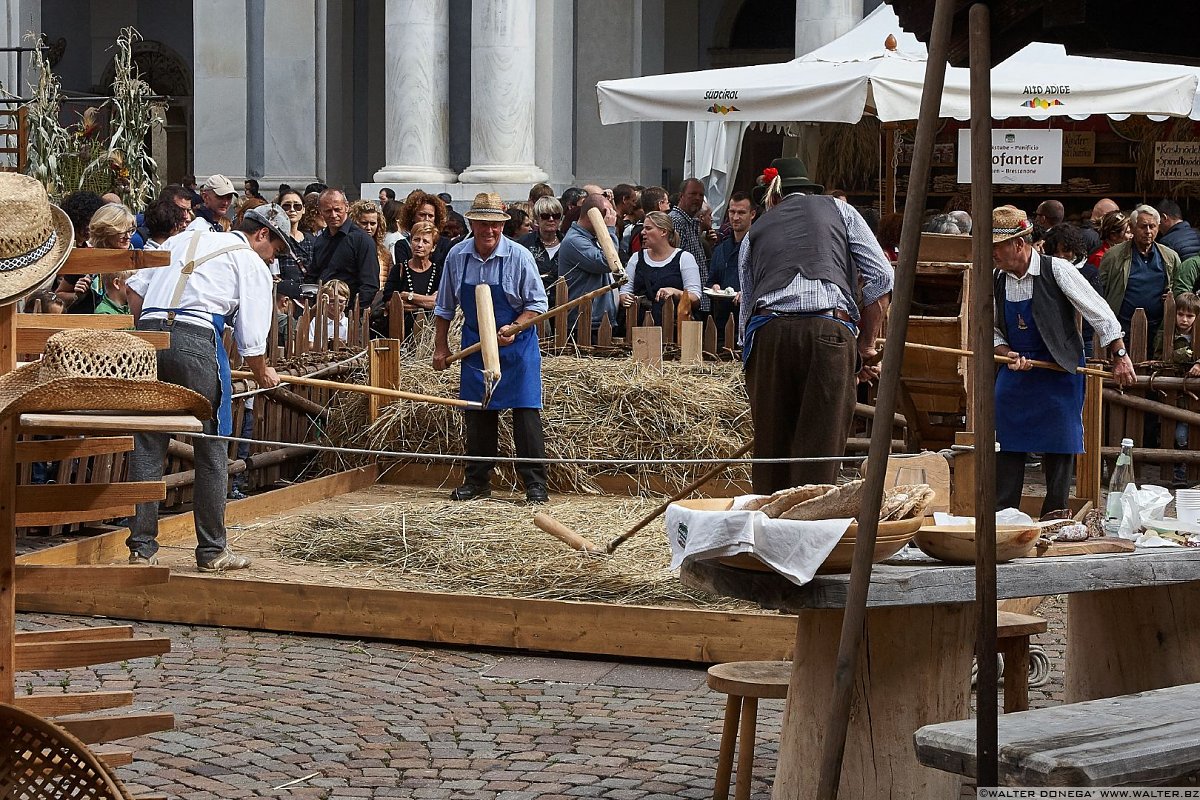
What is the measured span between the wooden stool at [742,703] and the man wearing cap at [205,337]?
3.71 m

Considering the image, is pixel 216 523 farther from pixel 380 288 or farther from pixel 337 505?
pixel 380 288

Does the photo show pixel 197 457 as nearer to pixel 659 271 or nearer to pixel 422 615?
pixel 422 615

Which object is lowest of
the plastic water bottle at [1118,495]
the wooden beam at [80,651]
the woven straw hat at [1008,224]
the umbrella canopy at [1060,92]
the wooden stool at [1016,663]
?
the wooden stool at [1016,663]

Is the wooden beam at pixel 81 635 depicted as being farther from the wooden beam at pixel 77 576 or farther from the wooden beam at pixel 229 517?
the wooden beam at pixel 229 517

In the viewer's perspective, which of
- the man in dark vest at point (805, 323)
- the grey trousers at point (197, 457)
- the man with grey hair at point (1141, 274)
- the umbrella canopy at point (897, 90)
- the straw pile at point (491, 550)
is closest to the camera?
the man in dark vest at point (805, 323)

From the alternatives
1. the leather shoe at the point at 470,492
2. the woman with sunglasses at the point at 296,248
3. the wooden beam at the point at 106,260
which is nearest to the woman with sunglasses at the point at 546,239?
the woman with sunglasses at the point at 296,248

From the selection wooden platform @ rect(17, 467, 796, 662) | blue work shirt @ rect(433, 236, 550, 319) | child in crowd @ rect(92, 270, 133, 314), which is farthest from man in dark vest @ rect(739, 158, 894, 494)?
child in crowd @ rect(92, 270, 133, 314)

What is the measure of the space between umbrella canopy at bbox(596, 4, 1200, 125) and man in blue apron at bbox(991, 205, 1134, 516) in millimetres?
3362

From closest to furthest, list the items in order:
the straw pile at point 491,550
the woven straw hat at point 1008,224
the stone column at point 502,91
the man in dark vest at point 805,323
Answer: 1. the man in dark vest at point 805,323
2. the straw pile at point 491,550
3. the woven straw hat at point 1008,224
4. the stone column at point 502,91

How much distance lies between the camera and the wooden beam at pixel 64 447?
4.63 m

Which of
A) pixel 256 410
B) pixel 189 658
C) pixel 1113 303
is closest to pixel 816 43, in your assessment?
pixel 1113 303

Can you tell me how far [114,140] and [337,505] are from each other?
6.13m

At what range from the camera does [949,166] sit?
60.0ft

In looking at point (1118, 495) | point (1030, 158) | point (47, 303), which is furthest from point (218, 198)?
point (1118, 495)
